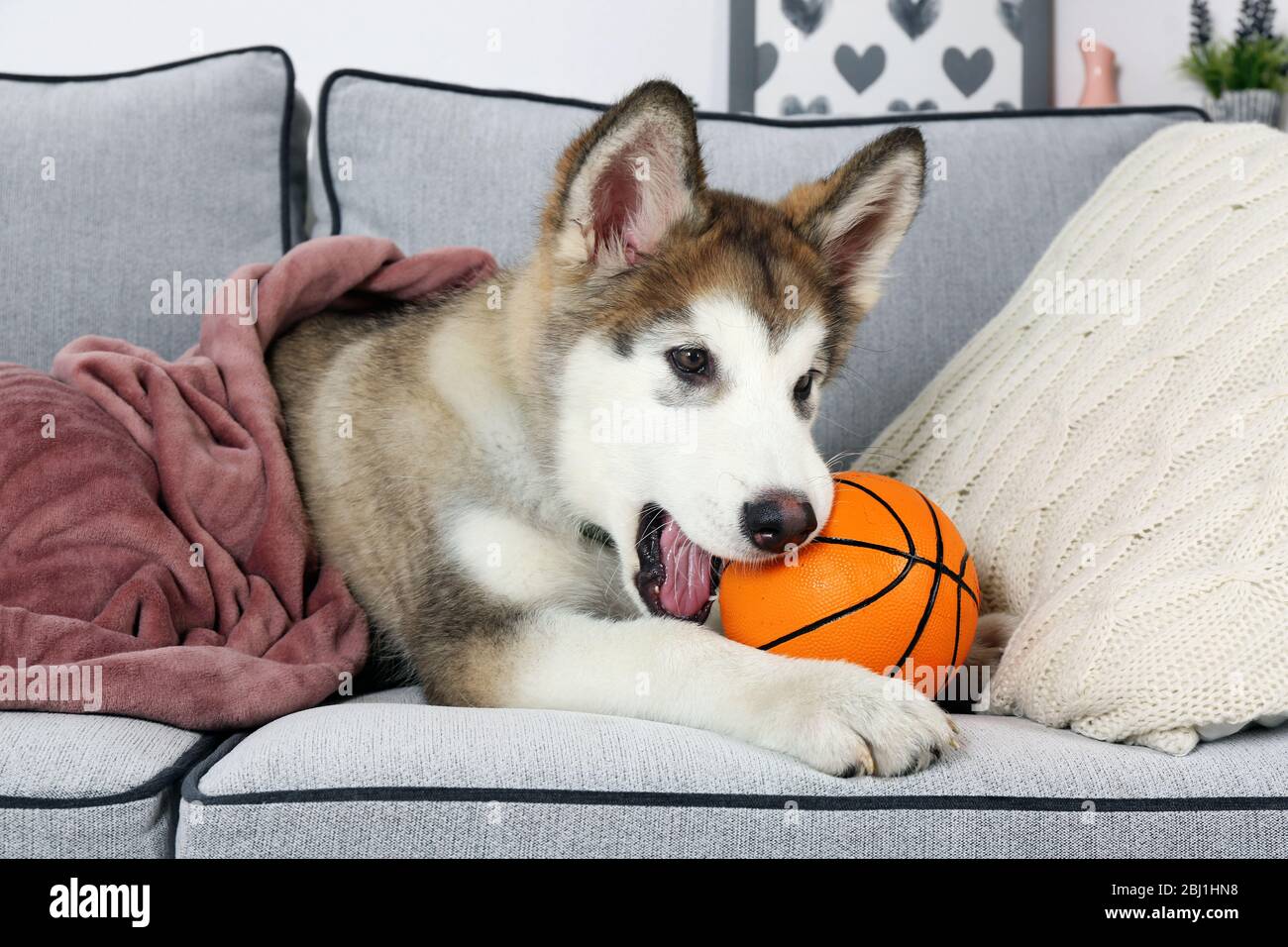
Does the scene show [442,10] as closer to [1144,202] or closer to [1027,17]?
[1027,17]

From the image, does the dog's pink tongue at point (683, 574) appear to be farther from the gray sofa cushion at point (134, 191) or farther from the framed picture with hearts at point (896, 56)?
the framed picture with hearts at point (896, 56)

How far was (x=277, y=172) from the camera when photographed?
2.72 meters

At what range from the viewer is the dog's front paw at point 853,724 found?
128 centimetres

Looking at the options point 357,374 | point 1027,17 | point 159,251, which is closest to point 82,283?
point 159,251

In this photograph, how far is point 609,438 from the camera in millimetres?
1736

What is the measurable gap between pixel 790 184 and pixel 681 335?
1.14m

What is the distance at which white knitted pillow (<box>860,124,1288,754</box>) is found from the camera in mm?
1401

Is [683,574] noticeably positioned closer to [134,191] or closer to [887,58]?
[134,191]

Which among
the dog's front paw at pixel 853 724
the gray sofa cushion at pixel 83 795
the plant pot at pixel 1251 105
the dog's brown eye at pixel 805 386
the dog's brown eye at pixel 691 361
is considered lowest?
the gray sofa cushion at pixel 83 795

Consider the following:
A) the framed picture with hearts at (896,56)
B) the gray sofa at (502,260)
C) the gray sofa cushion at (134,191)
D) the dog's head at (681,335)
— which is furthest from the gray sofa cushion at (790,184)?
the framed picture with hearts at (896,56)

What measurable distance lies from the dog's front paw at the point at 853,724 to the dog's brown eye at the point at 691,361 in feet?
1.66

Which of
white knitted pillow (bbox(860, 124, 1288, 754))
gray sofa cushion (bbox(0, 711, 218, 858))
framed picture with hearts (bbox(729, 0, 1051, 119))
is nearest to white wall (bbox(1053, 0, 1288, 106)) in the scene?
framed picture with hearts (bbox(729, 0, 1051, 119))

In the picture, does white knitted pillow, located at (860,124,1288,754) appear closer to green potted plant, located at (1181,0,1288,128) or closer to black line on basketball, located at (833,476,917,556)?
black line on basketball, located at (833,476,917,556)
